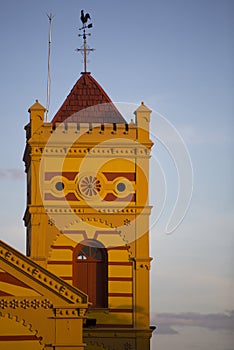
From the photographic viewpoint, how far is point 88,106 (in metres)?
50.2

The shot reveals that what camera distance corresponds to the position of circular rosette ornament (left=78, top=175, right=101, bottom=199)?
48.3m

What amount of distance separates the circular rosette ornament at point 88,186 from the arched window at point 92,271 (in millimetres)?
2088

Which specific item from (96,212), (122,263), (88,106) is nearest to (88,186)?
(96,212)

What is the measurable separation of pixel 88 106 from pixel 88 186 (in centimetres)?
405

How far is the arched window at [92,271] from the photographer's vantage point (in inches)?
1871

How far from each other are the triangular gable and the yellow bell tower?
7146 mm

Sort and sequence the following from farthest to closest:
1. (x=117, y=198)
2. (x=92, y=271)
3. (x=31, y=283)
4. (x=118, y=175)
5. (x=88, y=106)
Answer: (x=88, y=106), (x=118, y=175), (x=117, y=198), (x=92, y=271), (x=31, y=283)

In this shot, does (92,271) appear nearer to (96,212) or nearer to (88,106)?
(96,212)

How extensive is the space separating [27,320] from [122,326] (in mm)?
8304

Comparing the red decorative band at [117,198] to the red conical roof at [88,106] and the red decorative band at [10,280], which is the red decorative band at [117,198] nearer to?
the red conical roof at [88,106]

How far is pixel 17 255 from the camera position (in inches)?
1578

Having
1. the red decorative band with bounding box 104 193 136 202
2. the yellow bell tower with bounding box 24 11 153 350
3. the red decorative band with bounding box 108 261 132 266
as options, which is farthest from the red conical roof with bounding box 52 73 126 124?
the red decorative band with bounding box 108 261 132 266

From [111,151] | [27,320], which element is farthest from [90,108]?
[27,320]

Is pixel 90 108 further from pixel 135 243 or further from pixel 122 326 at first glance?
pixel 122 326
